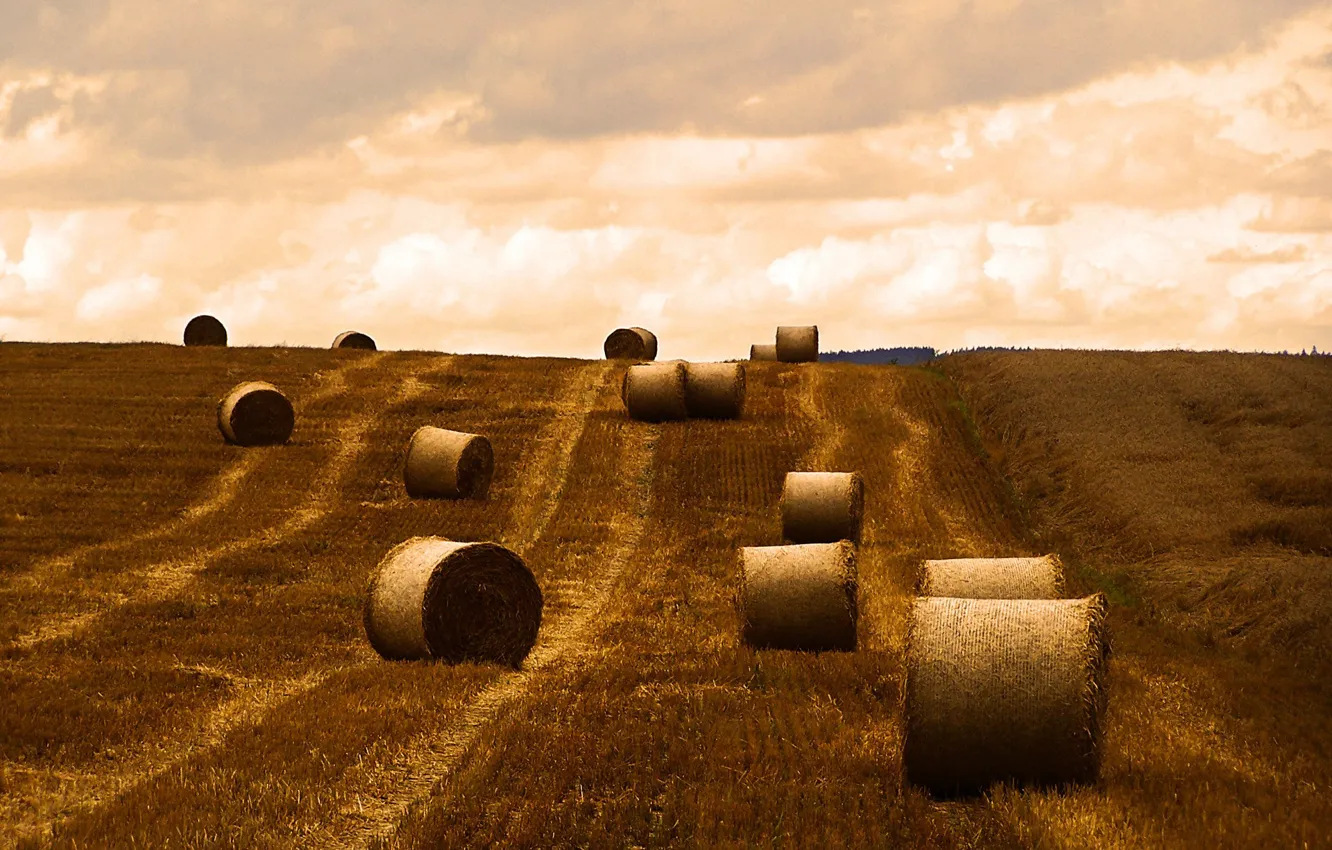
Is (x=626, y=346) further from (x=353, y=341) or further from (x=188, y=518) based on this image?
(x=188, y=518)

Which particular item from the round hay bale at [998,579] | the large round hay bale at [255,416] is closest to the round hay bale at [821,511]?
the round hay bale at [998,579]

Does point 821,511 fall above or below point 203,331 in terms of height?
below

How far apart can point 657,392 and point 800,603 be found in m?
19.9

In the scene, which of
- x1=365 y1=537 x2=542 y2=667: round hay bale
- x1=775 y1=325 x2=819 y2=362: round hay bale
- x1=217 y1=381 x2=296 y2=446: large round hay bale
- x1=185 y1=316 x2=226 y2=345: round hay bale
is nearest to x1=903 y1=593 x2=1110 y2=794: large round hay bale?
x1=365 y1=537 x2=542 y2=667: round hay bale

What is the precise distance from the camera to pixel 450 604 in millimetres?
17500

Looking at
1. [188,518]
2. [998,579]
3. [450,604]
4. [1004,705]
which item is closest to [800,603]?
[998,579]

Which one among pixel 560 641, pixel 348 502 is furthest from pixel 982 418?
pixel 560 641

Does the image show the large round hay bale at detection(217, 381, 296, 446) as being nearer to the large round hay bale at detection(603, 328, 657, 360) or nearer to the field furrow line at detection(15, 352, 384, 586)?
the field furrow line at detection(15, 352, 384, 586)

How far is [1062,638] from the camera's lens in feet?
36.7

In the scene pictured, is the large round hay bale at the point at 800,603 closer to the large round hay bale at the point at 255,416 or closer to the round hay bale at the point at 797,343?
the large round hay bale at the point at 255,416

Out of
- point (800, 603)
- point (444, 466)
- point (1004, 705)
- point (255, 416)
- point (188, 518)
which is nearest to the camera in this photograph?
point (1004, 705)

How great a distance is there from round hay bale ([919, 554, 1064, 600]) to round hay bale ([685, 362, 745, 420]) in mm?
21927

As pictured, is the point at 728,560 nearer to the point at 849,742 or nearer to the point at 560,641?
the point at 560,641

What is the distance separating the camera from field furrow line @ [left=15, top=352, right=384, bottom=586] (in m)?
24.2
